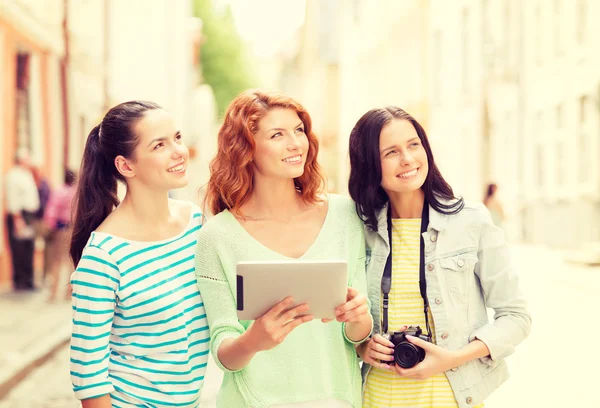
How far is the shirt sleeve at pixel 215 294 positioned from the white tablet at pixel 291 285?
24 centimetres

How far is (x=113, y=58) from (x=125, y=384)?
16.8 metres

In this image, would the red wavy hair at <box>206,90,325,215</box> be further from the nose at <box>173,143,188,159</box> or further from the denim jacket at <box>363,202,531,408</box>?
the denim jacket at <box>363,202,531,408</box>

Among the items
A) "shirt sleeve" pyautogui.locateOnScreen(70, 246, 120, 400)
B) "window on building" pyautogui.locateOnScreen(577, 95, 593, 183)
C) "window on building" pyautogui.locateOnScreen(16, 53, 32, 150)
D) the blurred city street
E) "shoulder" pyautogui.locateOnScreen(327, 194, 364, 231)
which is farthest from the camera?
"window on building" pyautogui.locateOnScreen(577, 95, 593, 183)

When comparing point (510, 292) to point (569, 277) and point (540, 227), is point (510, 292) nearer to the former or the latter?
point (569, 277)

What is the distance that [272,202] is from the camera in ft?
9.71

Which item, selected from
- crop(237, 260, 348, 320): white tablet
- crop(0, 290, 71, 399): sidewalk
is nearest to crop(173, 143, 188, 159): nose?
crop(237, 260, 348, 320): white tablet

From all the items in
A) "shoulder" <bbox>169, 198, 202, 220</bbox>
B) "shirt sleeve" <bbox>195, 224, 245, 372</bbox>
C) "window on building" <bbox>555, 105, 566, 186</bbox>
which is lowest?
"shirt sleeve" <bbox>195, 224, 245, 372</bbox>

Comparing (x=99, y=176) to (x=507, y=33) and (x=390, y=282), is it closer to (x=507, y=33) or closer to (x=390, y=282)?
(x=390, y=282)

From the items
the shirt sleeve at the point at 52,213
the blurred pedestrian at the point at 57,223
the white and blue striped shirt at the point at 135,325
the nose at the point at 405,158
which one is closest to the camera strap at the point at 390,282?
the nose at the point at 405,158

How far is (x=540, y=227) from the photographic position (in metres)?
20.8

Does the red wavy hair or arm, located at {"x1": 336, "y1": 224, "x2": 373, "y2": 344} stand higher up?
the red wavy hair

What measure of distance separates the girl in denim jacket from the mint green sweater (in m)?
0.12

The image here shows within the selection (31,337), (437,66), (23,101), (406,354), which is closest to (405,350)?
(406,354)

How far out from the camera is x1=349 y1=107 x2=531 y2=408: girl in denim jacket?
112 inches
